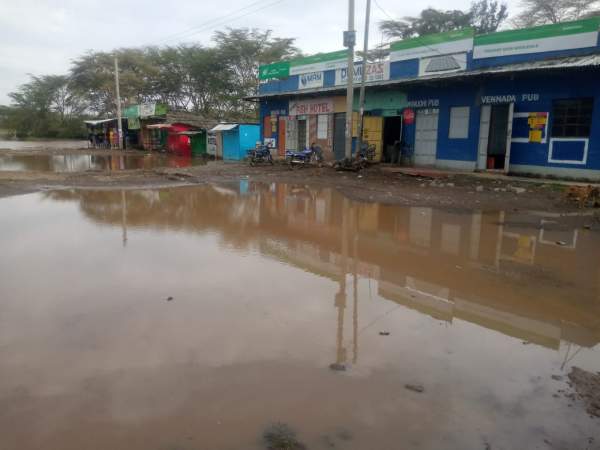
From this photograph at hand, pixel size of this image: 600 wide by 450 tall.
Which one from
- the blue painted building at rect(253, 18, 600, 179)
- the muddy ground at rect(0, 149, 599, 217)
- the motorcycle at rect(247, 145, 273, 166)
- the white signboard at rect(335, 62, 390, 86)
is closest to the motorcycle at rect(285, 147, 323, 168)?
the muddy ground at rect(0, 149, 599, 217)

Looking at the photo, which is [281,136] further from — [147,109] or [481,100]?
[147,109]

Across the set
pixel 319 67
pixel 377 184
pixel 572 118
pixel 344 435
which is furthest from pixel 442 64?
pixel 344 435

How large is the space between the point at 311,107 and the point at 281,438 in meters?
23.0

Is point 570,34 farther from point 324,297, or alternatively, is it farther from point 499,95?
point 324,297

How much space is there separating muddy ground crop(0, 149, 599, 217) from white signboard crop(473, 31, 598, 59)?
4.59 metres

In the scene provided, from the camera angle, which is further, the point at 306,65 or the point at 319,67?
the point at 306,65

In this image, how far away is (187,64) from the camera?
46719mm

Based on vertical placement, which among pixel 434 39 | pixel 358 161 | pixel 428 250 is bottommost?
pixel 428 250

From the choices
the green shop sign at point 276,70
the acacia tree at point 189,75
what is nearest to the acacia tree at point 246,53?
the acacia tree at point 189,75

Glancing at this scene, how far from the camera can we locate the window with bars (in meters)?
14.9

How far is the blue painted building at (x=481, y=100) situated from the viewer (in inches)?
589

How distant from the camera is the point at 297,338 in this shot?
4.60 meters

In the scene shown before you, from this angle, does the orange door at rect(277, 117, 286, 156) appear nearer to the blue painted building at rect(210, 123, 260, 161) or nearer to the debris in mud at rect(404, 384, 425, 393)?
the blue painted building at rect(210, 123, 260, 161)

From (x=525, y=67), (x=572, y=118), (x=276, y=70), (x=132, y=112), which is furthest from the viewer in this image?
(x=132, y=112)
